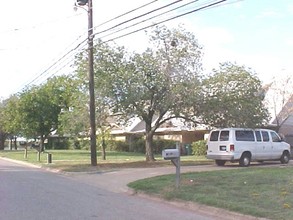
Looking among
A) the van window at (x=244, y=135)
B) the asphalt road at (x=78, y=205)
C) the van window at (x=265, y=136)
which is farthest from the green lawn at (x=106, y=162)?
the asphalt road at (x=78, y=205)

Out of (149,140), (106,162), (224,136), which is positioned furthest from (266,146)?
(106,162)

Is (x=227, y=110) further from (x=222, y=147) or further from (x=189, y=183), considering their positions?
(x=189, y=183)

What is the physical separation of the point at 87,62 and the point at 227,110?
7.86 m

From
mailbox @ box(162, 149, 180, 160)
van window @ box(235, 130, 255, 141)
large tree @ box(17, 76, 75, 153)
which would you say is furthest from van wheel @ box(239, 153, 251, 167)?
large tree @ box(17, 76, 75, 153)

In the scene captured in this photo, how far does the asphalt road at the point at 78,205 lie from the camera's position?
10.4 metres

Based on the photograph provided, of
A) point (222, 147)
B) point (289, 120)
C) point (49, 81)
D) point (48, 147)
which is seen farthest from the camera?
point (48, 147)

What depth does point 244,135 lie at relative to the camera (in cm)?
2402

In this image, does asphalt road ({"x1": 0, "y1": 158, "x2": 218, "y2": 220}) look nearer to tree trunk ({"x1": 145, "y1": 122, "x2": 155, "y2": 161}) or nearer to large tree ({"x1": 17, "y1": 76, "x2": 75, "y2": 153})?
tree trunk ({"x1": 145, "y1": 122, "x2": 155, "y2": 161})

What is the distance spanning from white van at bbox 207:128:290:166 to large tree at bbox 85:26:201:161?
98.0 inches

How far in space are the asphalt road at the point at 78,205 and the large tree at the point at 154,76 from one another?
9.15 metres

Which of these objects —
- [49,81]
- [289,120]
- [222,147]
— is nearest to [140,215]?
[222,147]

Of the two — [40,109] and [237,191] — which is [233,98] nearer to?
[237,191]

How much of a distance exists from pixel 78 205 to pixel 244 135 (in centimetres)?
1364

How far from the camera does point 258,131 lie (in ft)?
81.4
